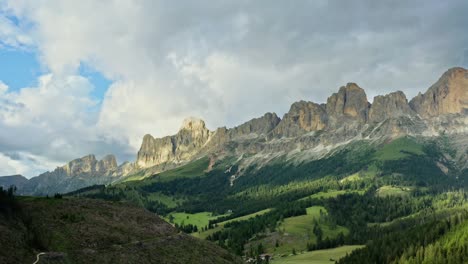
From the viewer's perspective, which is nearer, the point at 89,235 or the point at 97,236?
the point at 89,235

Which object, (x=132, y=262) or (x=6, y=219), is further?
(x=132, y=262)

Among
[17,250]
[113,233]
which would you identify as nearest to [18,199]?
[113,233]

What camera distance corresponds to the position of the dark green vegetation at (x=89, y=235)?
294ft

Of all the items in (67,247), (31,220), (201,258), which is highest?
(31,220)

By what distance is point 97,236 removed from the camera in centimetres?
10606

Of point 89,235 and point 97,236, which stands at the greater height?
point 89,235

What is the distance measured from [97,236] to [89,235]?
6.43 feet

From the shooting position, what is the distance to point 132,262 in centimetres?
10031

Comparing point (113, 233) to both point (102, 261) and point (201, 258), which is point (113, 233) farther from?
point (201, 258)

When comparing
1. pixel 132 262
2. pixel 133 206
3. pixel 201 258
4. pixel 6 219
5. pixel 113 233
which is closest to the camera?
pixel 6 219

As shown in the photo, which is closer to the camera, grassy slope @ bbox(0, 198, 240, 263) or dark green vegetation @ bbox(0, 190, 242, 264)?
dark green vegetation @ bbox(0, 190, 242, 264)

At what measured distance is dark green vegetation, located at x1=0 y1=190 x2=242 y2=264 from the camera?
8950 cm

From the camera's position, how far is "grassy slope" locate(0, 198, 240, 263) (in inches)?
3605

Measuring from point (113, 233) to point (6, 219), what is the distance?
26081 mm
